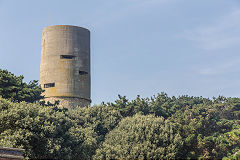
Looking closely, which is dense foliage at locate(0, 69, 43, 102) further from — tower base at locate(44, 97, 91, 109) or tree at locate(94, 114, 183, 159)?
tree at locate(94, 114, 183, 159)

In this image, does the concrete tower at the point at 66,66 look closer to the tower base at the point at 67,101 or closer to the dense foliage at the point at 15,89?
the tower base at the point at 67,101

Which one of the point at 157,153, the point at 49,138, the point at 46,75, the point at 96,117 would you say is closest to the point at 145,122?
the point at 157,153

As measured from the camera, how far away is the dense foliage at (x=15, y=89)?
156 ft

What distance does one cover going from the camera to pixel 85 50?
5991 centimetres

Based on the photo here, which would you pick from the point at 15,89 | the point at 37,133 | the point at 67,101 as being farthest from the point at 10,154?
the point at 67,101

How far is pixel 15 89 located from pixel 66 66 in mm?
10429

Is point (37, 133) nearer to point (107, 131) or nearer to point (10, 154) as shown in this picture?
point (10, 154)

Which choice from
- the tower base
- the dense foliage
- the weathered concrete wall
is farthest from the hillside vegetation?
the weathered concrete wall

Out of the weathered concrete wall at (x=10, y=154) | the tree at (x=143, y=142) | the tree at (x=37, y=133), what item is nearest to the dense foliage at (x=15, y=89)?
the tree at (x=37, y=133)

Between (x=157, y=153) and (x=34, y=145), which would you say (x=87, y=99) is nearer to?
(x=157, y=153)

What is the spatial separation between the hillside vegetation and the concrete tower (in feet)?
11.6

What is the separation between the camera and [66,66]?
191 ft

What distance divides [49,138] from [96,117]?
54.1ft

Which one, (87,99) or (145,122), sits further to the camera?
(87,99)
